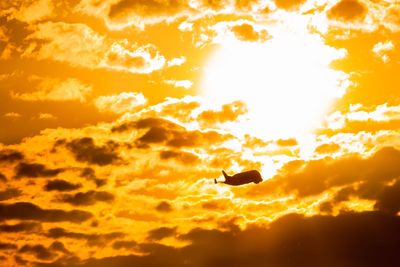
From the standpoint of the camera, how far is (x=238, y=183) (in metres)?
87.1

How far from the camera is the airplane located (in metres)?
86.6

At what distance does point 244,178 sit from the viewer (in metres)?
87.5

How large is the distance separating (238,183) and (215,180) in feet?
15.1

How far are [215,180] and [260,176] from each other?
355 inches

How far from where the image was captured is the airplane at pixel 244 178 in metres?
86.6

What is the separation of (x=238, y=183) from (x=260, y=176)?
462cm

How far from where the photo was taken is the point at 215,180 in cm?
8694

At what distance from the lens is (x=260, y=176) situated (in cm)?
8738
